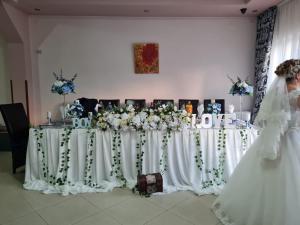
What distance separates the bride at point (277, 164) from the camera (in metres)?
1.89

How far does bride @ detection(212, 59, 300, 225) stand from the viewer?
189 centimetres

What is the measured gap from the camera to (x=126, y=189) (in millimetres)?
2992

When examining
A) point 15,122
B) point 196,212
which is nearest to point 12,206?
point 15,122

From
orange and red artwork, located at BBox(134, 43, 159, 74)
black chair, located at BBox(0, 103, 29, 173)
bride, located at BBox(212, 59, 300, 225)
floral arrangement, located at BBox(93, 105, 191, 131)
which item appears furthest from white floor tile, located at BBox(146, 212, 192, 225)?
orange and red artwork, located at BBox(134, 43, 159, 74)

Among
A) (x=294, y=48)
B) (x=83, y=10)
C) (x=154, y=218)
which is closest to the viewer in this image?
(x=154, y=218)

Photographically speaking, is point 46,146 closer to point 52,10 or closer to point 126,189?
point 126,189

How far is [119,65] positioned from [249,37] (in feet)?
9.13

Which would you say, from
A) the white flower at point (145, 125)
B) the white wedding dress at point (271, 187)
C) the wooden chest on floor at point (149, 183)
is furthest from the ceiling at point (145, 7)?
the wooden chest on floor at point (149, 183)

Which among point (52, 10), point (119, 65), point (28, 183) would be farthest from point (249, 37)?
point (28, 183)

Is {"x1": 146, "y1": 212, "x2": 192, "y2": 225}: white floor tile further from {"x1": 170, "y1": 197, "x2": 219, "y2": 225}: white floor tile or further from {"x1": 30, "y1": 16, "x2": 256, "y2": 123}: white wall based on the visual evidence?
{"x1": 30, "y1": 16, "x2": 256, "y2": 123}: white wall

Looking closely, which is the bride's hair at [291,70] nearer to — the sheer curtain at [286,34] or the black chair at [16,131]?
the sheer curtain at [286,34]

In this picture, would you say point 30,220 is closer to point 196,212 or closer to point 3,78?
point 196,212

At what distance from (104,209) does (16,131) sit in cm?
190

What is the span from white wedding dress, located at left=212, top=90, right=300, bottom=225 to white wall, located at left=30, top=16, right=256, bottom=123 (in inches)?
121
